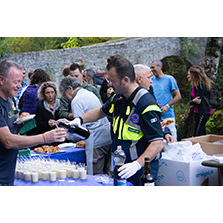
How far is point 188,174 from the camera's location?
3.58 metres

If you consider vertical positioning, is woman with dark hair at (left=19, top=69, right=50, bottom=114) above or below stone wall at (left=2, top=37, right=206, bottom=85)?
below

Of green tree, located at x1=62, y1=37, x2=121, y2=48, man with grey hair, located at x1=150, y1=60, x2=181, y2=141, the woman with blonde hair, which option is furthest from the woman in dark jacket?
green tree, located at x1=62, y1=37, x2=121, y2=48

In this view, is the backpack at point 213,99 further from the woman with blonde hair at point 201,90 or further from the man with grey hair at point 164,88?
the man with grey hair at point 164,88

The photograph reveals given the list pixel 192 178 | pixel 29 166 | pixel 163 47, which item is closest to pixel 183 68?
pixel 163 47

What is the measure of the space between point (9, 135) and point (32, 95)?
3.19 meters

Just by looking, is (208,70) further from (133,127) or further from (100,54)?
(133,127)

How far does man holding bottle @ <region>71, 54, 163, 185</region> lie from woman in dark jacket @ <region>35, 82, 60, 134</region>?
2476 mm

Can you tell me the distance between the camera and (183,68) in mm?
13641

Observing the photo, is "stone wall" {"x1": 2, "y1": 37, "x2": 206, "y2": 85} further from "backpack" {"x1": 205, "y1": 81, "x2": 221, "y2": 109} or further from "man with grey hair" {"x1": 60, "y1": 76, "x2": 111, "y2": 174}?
"man with grey hair" {"x1": 60, "y1": 76, "x2": 111, "y2": 174}

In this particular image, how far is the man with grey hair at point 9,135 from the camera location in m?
2.35

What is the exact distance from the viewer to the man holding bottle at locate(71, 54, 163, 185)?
8.32 feet

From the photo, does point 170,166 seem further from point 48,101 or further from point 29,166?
point 48,101

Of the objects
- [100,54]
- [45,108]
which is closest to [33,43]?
[100,54]

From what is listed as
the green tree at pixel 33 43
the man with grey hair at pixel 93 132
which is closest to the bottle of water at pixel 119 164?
the man with grey hair at pixel 93 132
